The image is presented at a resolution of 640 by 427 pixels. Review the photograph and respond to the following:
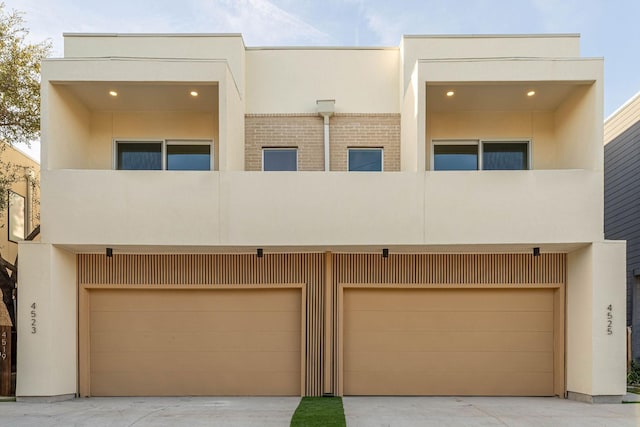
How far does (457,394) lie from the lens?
855 centimetres

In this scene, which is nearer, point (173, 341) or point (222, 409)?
point (222, 409)

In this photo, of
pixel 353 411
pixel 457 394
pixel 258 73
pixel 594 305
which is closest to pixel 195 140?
pixel 258 73

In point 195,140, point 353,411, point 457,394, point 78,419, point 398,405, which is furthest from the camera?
point 195,140

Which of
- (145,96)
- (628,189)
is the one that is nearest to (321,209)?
(145,96)

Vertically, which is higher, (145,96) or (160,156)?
(145,96)

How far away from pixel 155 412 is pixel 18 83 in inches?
306

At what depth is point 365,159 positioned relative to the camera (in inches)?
381

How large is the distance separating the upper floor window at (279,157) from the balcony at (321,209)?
1.79 meters

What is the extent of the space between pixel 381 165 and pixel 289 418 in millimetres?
5336

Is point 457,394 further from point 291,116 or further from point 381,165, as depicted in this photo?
point 291,116

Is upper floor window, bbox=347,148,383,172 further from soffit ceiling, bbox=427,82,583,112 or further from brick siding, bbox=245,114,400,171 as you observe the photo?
soffit ceiling, bbox=427,82,583,112

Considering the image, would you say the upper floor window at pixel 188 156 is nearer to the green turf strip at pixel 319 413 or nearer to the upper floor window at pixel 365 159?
the upper floor window at pixel 365 159

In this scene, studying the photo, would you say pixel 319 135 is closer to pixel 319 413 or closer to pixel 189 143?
pixel 189 143

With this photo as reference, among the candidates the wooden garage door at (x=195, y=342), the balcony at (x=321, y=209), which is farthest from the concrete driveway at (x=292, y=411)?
the balcony at (x=321, y=209)
